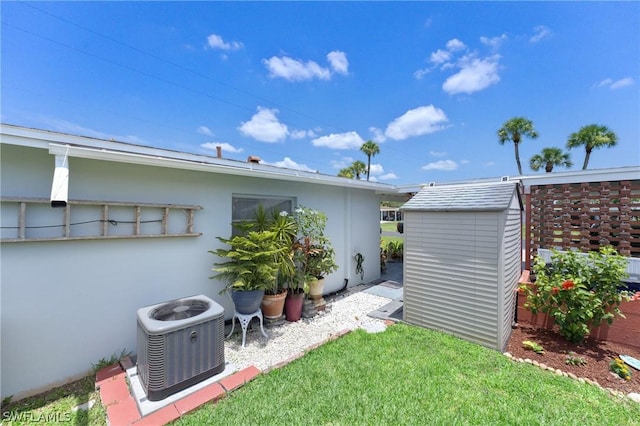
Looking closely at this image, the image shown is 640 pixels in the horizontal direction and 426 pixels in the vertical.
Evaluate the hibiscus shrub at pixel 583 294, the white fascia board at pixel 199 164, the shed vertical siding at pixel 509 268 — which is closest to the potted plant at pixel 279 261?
the white fascia board at pixel 199 164

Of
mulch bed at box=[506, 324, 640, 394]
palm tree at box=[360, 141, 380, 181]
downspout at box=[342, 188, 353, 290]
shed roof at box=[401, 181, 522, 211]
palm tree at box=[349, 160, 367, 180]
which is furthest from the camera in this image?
palm tree at box=[349, 160, 367, 180]

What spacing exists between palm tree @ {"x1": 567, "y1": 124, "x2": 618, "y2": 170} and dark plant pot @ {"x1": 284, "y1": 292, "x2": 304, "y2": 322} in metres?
27.0

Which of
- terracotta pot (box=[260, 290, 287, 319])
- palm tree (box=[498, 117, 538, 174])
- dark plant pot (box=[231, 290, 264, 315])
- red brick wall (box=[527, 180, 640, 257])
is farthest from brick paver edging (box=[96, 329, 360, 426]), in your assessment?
palm tree (box=[498, 117, 538, 174])

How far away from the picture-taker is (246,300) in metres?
4.18

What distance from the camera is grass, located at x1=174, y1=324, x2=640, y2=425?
2.54 meters

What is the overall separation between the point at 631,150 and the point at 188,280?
12.4 meters

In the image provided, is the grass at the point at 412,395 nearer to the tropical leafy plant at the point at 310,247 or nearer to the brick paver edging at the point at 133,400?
the brick paver edging at the point at 133,400

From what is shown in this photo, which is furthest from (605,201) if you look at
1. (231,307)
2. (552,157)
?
(552,157)

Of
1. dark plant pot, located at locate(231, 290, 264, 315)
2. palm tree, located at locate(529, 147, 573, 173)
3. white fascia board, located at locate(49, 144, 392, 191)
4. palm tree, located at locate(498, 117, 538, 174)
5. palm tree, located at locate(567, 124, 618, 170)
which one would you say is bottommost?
dark plant pot, located at locate(231, 290, 264, 315)

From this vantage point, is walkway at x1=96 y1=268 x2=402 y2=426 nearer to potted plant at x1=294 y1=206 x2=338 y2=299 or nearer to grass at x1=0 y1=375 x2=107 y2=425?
grass at x1=0 y1=375 x2=107 y2=425

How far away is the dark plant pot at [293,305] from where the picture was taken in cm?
513

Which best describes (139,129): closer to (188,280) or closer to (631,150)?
(188,280)

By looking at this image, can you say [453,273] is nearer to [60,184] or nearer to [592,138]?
[60,184]

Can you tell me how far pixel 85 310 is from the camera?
3.42 m
